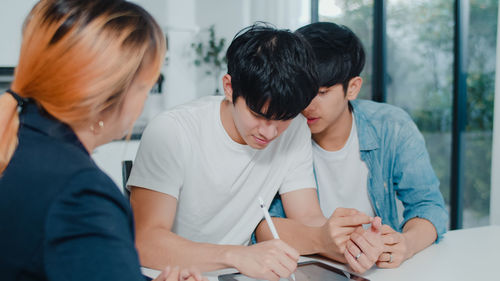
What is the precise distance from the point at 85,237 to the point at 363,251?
68cm

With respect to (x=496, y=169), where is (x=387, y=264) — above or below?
above

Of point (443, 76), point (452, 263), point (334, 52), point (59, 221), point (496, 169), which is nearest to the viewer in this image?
point (59, 221)

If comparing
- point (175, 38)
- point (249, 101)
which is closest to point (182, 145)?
point (249, 101)

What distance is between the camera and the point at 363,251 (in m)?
1.03

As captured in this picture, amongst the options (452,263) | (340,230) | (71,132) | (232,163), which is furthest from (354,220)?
(71,132)

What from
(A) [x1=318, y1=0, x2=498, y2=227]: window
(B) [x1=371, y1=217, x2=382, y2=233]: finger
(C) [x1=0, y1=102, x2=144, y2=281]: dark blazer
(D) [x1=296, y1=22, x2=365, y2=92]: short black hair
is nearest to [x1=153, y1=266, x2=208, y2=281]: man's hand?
(C) [x1=0, y1=102, x2=144, y2=281]: dark blazer

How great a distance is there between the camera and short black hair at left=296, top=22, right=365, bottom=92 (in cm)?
141

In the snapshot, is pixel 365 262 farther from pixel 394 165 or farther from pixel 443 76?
pixel 443 76

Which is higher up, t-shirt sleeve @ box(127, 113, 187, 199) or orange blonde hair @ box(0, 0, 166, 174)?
orange blonde hair @ box(0, 0, 166, 174)

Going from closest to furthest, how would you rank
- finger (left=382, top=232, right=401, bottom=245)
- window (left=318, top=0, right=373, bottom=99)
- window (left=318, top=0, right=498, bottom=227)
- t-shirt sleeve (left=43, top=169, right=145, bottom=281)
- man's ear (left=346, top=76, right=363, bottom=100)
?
t-shirt sleeve (left=43, top=169, right=145, bottom=281) → finger (left=382, top=232, right=401, bottom=245) → man's ear (left=346, top=76, right=363, bottom=100) → window (left=318, top=0, right=498, bottom=227) → window (left=318, top=0, right=373, bottom=99)

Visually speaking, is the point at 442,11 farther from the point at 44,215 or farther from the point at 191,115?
the point at 44,215

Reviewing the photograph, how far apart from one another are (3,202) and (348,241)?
0.77 metres

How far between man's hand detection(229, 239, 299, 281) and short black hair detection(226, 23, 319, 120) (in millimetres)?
351

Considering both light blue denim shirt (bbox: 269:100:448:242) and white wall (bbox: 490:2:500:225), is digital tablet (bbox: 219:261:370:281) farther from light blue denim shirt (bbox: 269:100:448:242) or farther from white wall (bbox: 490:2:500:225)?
white wall (bbox: 490:2:500:225)
